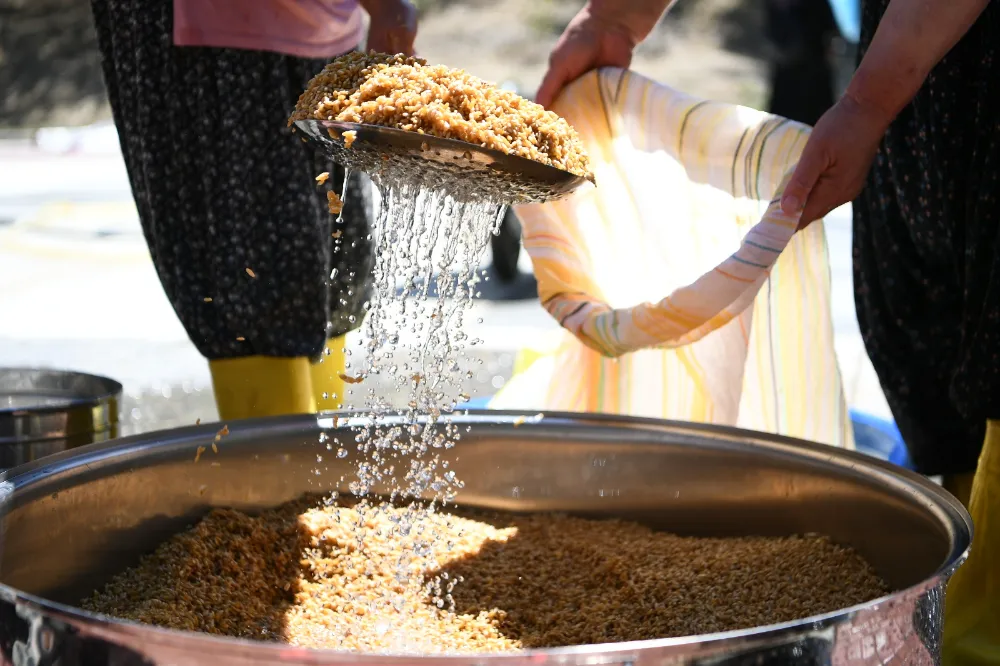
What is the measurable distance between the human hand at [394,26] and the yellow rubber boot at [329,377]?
1.54 ft

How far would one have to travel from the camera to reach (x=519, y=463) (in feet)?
4.77

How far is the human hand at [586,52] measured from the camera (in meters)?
1.66

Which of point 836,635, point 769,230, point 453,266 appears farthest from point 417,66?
point 836,635

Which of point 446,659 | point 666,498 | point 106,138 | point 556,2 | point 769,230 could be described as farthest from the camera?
point 556,2

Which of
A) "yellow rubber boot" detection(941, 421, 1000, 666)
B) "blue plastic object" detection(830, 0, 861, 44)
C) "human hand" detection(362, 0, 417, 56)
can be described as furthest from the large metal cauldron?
"blue plastic object" detection(830, 0, 861, 44)

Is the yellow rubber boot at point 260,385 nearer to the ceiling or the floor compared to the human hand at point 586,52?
nearer to the floor

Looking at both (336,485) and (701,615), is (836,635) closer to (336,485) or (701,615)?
(701,615)

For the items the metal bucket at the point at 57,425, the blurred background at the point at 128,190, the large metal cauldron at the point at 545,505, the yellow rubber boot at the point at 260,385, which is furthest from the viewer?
the blurred background at the point at 128,190

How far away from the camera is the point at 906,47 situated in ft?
3.86

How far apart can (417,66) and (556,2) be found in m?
14.5

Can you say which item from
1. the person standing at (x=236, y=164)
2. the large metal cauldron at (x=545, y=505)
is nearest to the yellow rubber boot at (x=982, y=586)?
A: the large metal cauldron at (x=545, y=505)

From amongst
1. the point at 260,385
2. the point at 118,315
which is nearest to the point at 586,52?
the point at 260,385

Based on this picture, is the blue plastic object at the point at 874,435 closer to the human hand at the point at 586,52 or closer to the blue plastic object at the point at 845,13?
the human hand at the point at 586,52

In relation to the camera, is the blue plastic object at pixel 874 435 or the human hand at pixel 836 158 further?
the blue plastic object at pixel 874 435
